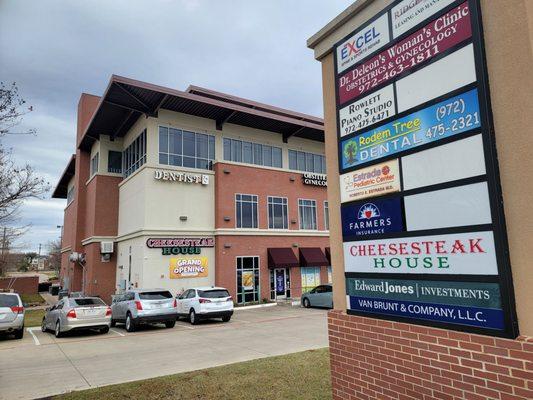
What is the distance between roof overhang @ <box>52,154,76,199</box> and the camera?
41.5 metres

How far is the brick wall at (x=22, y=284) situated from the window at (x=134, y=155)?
2397 cm

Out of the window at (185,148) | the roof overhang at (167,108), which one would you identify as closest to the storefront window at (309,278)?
the roof overhang at (167,108)

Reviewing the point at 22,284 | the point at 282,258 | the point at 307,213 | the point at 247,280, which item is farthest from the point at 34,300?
the point at 307,213

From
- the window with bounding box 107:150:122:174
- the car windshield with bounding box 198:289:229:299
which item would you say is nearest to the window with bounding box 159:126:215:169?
the window with bounding box 107:150:122:174

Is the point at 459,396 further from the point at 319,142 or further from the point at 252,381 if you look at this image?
the point at 319,142

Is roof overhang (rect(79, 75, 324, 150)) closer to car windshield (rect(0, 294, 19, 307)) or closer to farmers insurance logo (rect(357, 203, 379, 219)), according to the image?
car windshield (rect(0, 294, 19, 307))

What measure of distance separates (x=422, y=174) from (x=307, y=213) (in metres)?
27.9

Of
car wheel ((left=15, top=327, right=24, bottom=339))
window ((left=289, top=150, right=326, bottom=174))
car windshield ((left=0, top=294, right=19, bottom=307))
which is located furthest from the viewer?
window ((left=289, top=150, right=326, bottom=174))

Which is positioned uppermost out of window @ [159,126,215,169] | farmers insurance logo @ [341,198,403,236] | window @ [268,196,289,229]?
window @ [159,126,215,169]

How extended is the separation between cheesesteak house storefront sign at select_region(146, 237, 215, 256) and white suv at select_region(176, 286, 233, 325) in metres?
5.99

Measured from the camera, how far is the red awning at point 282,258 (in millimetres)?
28375

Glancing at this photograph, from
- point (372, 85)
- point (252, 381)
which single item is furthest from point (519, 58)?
point (252, 381)

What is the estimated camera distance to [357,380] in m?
4.81

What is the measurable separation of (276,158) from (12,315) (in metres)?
21.1
